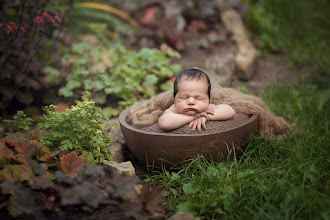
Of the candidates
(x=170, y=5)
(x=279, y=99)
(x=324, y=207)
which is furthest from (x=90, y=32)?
(x=324, y=207)

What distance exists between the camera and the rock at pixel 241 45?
5.11 meters

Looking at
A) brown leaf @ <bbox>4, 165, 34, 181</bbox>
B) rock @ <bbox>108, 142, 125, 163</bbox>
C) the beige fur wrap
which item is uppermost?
the beige fur wrap

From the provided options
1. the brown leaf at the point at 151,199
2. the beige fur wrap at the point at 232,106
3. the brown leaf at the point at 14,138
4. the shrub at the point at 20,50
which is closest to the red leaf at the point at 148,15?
the shrub at the point at 20,50

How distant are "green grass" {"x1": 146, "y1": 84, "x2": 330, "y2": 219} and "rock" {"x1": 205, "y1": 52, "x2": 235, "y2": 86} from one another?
2046 millimetres

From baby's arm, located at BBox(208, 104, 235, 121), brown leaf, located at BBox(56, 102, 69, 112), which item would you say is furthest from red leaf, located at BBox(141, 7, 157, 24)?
baby's arm, located at BBox(208, 104, 235, 121)

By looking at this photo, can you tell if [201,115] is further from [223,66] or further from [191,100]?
[223,66]

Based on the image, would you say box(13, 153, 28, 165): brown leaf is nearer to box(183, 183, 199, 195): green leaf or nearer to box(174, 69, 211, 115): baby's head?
box(183, 183, 199, 195): green leaf

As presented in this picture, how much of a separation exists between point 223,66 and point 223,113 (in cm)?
253

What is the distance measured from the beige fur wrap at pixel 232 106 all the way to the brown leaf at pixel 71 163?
65 centimetres

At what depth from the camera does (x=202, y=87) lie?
7.79 ft

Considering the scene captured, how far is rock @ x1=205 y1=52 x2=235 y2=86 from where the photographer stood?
15.2 feet

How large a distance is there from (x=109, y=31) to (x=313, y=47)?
11.7 ft

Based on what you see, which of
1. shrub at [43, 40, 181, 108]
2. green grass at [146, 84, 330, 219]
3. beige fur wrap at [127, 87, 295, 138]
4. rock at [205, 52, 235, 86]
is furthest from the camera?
rock at [205, 52, 235, 86]

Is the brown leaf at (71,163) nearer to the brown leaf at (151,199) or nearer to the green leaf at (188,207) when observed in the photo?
the brown leaf at (151,199)
